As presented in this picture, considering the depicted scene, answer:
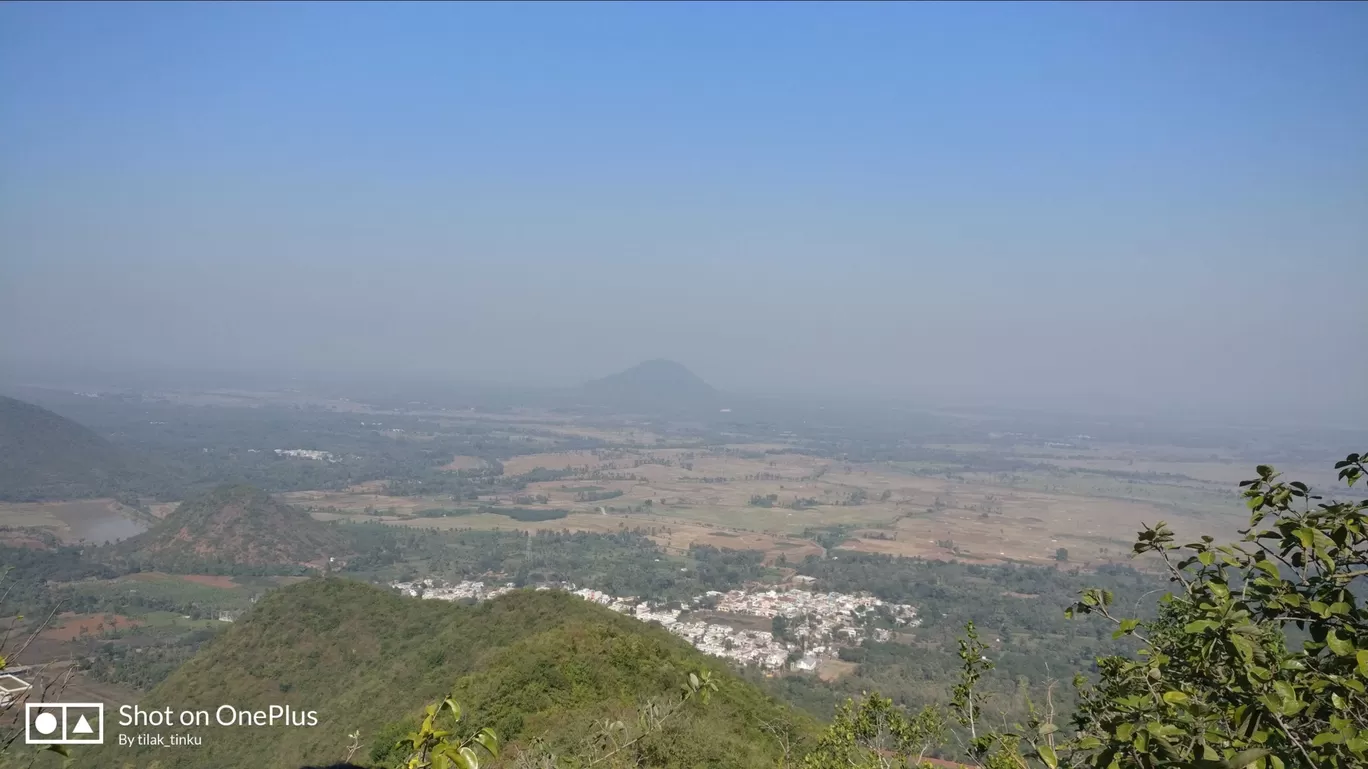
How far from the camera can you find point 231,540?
39.3 meters

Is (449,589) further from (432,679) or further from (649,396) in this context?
(649,396)

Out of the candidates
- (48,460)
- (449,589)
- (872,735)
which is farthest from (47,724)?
(48,460)

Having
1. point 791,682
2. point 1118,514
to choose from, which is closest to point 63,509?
point 791,682

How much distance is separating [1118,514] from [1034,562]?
59.5 ft

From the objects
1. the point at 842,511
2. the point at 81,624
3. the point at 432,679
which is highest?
the point at 432,679

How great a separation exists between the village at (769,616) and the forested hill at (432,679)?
955 cm

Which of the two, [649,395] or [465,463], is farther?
[649,395]

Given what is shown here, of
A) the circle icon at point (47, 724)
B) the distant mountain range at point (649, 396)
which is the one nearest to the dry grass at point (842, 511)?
the circle icon at point (47, 724)

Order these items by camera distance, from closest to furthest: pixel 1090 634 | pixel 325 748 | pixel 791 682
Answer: pixel 325 748 < pixel 791 682 < pixel 1090 634

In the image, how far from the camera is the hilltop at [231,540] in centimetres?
3812

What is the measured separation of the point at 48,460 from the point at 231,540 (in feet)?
84.8

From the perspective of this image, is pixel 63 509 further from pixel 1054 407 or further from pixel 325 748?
pixel 1054 407

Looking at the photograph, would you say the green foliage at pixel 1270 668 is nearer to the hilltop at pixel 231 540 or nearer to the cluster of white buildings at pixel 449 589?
the cluster of white buildings at pixel 449 589

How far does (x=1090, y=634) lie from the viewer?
1281 inches
